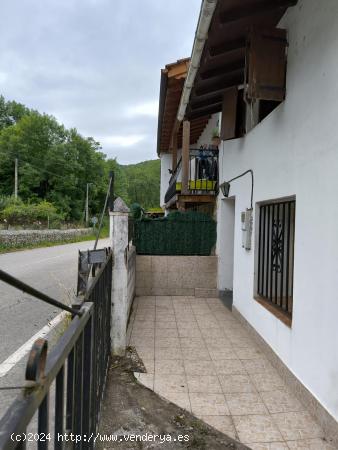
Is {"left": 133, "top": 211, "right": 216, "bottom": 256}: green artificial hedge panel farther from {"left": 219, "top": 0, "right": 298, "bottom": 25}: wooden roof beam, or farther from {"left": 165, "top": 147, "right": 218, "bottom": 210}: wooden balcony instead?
{"left": 219, "top": 0, "right": 298, "bottom": 25}: wooden roof beam

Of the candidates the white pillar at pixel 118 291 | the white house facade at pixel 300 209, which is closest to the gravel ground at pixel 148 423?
the white pillar at pixel 118 291

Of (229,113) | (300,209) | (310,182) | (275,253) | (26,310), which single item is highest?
(229,113)

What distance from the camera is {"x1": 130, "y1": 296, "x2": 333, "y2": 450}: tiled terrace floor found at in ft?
9.57

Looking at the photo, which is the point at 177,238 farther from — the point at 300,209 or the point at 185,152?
the point at 300,209

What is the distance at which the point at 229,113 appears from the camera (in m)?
6.12

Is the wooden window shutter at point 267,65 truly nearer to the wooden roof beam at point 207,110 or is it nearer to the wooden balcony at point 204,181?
the wooden roof beam at point 207,110

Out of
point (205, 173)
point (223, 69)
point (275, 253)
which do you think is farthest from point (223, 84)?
point (275, 253)

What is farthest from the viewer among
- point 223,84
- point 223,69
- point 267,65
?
point 223,84

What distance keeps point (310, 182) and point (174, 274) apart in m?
5.13

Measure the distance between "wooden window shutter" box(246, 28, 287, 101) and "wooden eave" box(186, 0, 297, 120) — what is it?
0.75ft

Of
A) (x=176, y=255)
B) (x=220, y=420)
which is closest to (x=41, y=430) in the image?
(x=220, y=420)

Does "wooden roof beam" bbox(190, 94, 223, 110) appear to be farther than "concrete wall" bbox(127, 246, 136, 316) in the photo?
Yes

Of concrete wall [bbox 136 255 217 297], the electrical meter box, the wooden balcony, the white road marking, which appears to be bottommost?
the white road marking

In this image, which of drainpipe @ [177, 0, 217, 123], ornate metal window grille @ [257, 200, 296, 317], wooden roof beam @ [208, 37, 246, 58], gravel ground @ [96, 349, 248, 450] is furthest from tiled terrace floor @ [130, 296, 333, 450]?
wooden roof beam @ [208, 37, 246, 58]
